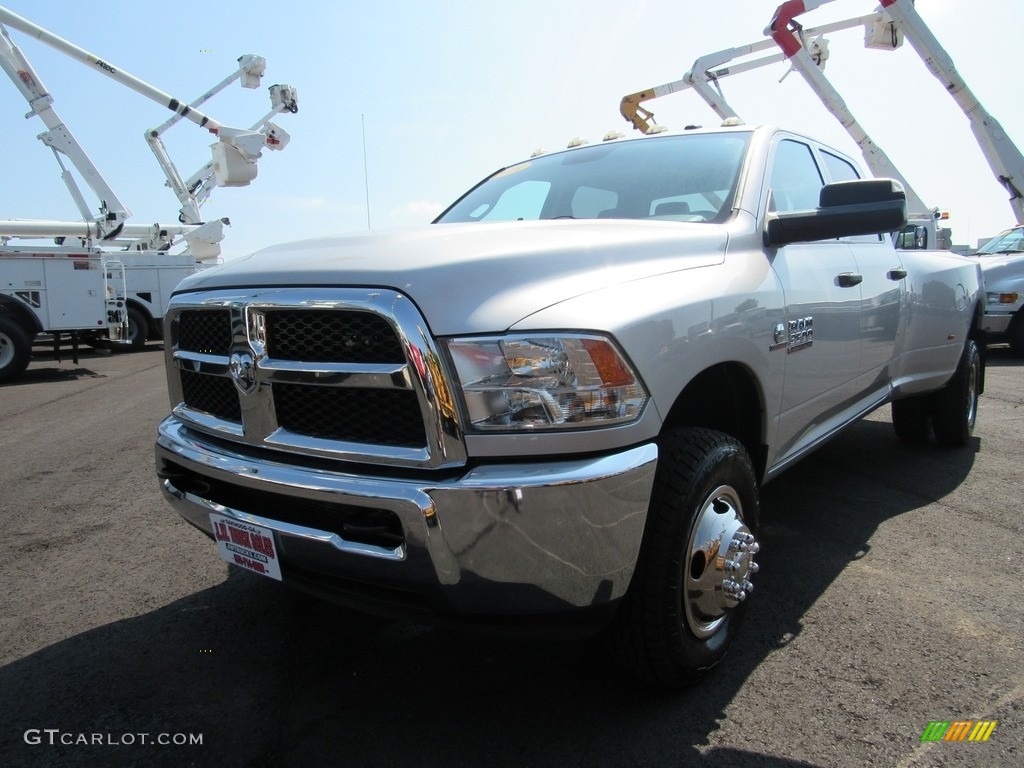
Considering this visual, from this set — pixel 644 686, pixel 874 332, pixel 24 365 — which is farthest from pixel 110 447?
pixel 24 365

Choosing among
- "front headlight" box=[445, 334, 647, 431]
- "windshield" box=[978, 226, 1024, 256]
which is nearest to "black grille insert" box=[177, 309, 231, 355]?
"front headlight" box=[445, 334, 647, 431]

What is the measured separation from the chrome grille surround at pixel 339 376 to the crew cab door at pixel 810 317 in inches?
52.5

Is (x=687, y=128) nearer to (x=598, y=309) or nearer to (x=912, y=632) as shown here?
(x=598, y=309)

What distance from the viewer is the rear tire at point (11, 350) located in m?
10.5

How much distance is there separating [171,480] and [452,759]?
1.26 metres

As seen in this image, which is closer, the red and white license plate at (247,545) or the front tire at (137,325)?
the red and white license plate at (247,545)

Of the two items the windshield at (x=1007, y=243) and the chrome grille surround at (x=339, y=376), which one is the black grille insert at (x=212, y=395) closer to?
the chrome grille surround at (x=339, y=376)

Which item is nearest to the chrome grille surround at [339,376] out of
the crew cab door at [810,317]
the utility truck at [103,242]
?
the crew cab door at [810,317]

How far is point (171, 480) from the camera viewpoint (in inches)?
92.5

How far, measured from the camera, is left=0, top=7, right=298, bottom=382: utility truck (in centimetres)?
1127

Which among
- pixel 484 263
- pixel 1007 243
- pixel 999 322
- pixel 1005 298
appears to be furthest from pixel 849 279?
pixel 1007 243

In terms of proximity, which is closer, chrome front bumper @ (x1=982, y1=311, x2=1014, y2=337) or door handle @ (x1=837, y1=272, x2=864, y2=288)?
door handle @ (x1=837, y1=272, x2=864, y2=288)

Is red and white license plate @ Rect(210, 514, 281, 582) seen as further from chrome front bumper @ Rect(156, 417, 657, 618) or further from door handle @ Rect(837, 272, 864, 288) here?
door handle @ Rect(837, 272, 864, 288)

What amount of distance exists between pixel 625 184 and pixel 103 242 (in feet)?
52.8
